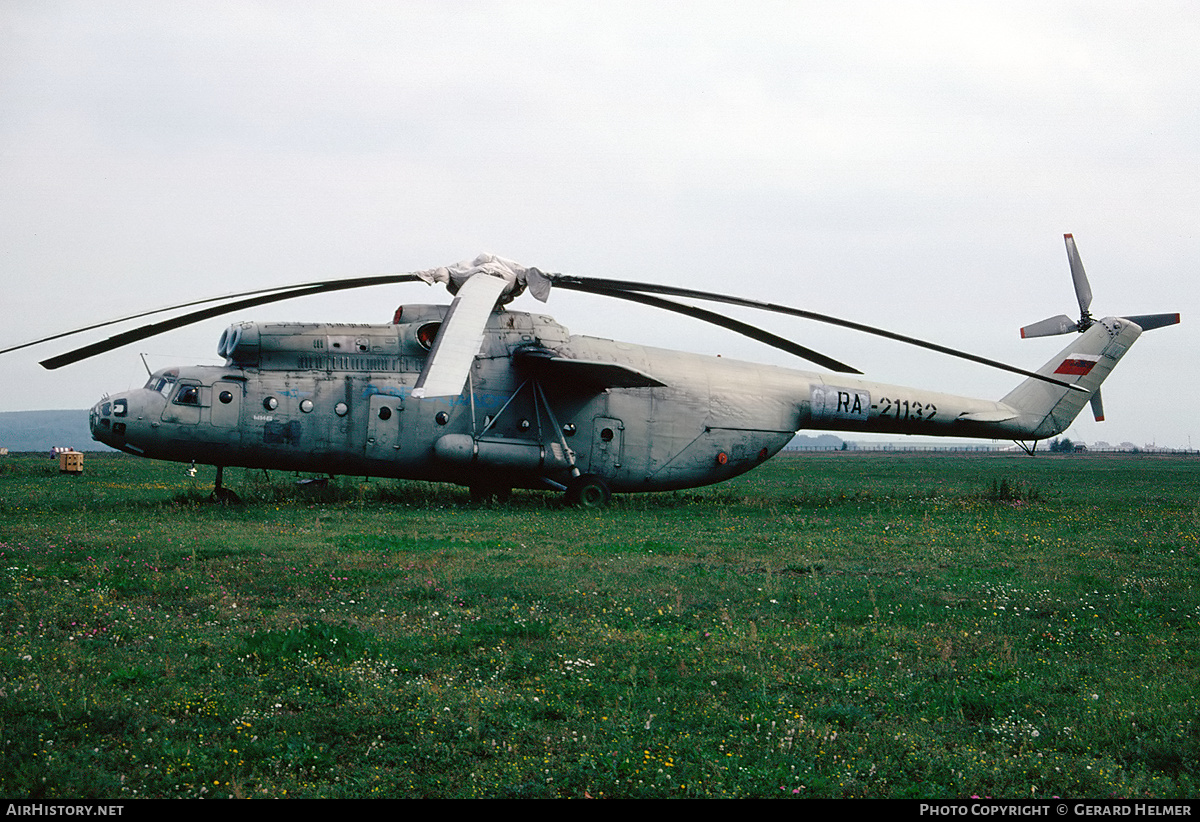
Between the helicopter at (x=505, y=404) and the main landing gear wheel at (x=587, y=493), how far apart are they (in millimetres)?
38

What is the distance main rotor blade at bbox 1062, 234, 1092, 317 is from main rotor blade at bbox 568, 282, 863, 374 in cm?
1496

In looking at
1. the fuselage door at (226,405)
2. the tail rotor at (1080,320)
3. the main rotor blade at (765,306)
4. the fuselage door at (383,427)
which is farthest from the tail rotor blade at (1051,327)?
the fuselage door at (226,405)

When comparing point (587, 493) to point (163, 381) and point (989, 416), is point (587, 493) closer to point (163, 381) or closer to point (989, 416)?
point (163, 381)

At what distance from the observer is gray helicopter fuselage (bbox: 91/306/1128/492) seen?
19688 mm

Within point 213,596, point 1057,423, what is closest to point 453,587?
point 213,596

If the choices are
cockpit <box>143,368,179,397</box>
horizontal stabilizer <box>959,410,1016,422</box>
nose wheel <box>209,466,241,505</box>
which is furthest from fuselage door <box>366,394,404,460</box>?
horizontal stabilizer <box>959,410,1016,422</box>

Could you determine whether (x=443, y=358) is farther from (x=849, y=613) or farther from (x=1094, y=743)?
(x=1094, y=743)

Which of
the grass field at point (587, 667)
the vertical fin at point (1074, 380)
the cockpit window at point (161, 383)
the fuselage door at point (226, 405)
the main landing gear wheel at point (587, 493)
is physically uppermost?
the vertical fin at point (1074, 380)

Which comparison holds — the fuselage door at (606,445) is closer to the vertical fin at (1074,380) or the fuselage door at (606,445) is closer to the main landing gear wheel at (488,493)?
the main landing gear wheel at (488,493)

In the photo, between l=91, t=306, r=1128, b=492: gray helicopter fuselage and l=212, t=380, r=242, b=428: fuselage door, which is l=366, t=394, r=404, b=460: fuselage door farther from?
l=212, t=380, r=242, b=428: fuselage door

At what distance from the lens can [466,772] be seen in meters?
5.69

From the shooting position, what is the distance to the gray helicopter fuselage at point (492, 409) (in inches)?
775

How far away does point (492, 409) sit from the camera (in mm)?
21562

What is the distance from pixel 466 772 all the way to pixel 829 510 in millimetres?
17600
